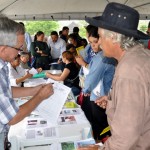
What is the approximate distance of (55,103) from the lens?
1536 mm

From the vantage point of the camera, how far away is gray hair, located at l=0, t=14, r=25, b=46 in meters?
1.12

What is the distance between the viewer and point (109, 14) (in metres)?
1.17

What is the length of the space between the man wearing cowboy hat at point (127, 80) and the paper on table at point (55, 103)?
448mm

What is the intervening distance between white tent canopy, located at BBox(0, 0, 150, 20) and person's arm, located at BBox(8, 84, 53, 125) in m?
5.16

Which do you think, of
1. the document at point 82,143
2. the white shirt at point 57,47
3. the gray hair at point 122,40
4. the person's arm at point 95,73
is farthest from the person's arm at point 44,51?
the gray hair at point 122,40

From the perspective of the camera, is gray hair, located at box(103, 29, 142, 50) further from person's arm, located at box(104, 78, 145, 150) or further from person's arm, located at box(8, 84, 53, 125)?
person's arm, located at box(8, 84, 53, 125)

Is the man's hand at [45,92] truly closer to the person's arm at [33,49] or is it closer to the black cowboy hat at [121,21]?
the black cowboy hat at [121,21]

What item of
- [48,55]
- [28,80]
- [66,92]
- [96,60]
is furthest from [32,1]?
[66,92]

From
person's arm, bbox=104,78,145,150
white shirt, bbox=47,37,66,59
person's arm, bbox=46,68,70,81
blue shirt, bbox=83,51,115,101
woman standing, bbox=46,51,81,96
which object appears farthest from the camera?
white shirt, bbox=47,37,66,59

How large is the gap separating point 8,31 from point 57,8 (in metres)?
6.50

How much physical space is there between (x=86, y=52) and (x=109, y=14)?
6.12 ft

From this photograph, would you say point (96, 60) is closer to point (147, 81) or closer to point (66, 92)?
point (66, 92)

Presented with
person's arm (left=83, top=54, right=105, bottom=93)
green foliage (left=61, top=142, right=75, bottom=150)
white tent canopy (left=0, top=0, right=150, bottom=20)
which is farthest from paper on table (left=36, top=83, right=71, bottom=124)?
white tent canopy (left=0, top=0, right=150, bottom=20)

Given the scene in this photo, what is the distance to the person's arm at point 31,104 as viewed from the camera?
125cm
